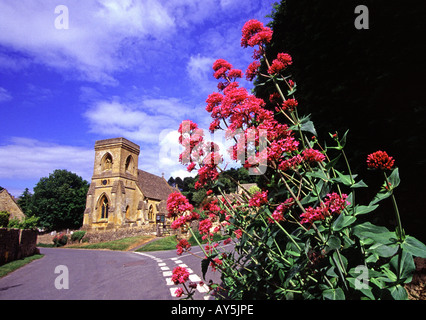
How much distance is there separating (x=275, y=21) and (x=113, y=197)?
3883 centimetres

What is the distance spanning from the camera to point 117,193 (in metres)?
38.7

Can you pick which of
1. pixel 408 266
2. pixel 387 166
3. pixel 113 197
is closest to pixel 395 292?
pixel 408 266

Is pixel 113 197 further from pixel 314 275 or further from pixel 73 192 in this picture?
pixel 314 275

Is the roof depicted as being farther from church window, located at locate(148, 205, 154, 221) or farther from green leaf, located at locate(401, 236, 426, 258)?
green leaf, located at locate(401, 236, 426, 258)

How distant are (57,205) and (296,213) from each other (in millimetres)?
66286

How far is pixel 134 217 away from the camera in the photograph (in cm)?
4194

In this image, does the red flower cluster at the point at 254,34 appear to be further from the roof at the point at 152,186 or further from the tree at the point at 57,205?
the tree at the point at 57,205

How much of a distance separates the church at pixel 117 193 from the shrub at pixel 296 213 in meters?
36.6

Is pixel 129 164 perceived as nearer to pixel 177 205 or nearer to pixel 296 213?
pixel 177 205

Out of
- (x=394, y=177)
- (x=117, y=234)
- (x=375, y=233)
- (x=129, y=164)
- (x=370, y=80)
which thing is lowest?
(x=117, y=234)

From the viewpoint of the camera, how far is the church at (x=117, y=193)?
38344 millimetres

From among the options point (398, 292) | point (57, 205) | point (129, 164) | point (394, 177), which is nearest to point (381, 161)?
point (394, 177)

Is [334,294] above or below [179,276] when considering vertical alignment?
above

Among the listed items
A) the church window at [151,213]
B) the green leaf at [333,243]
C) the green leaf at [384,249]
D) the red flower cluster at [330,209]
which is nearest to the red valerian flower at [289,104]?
the red flower cluster at [330,209]
